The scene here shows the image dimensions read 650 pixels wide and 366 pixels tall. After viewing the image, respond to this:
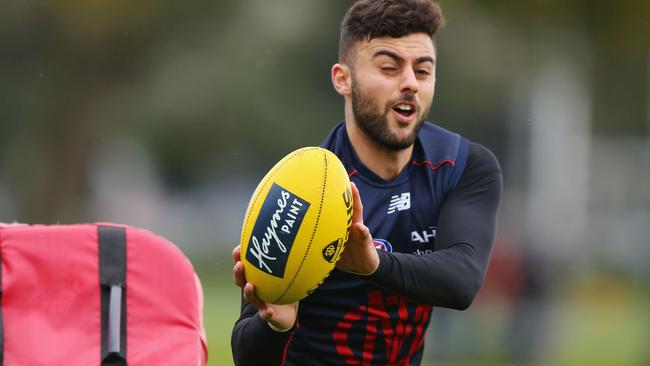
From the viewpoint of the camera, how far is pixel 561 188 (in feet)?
111

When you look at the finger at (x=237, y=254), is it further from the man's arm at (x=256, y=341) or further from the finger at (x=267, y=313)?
the man's arm at (x=256, y=341)

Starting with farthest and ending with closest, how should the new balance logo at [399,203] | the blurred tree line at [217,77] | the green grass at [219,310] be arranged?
the blurred tree line at [217,77]
the green grass at [219,310]
the new balance logo at [399,203]

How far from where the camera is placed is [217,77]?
1137 inches

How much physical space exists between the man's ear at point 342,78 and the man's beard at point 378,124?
0.09 m

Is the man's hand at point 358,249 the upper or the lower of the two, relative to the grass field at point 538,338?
upper

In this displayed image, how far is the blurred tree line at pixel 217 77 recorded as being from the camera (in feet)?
57.7

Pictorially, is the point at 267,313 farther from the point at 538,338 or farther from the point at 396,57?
the point at 538,338

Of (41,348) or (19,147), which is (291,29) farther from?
(41,348)

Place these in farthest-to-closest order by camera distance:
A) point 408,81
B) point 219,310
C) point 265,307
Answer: point 219,310
point 408,81
point 265,307

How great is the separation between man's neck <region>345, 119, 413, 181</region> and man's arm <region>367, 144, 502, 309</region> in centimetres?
23

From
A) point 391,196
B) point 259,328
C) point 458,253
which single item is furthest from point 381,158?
point 259,328

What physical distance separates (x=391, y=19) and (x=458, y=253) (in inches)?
35.6

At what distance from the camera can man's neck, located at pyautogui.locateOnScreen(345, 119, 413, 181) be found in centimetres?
471

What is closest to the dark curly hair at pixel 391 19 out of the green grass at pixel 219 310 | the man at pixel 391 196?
the man at pixel 391 196
